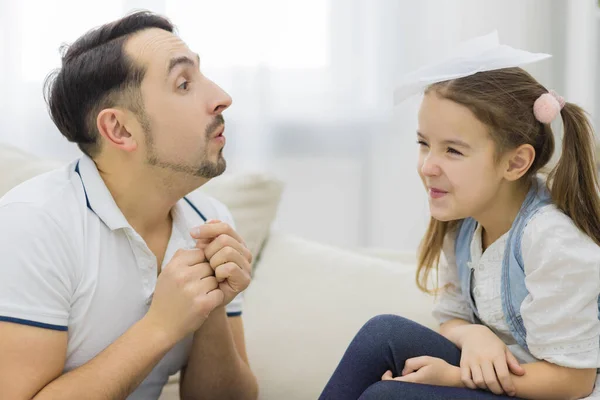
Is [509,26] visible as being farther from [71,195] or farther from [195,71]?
[71,195]

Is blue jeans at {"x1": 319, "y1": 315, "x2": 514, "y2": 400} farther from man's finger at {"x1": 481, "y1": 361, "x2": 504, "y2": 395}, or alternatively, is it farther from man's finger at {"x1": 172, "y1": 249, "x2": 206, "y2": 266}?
man's finger at {"x1": 172, "y1": 249, "x2": 206, "y2": 266}

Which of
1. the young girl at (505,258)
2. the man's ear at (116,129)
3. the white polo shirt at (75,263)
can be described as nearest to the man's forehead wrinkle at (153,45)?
the man's ear at (116,129)

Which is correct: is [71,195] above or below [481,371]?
above

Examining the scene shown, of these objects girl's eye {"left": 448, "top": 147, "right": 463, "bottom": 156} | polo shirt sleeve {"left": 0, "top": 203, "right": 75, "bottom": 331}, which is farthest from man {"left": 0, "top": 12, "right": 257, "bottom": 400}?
girl's eye {"left": 448, "top": 147, "right": 463, "bottom": 156}

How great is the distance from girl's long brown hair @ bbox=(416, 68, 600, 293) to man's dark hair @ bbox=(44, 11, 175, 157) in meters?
0.53

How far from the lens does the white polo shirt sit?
1213mm

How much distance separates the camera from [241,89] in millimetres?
2482

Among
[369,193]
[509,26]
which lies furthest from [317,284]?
[509,26]

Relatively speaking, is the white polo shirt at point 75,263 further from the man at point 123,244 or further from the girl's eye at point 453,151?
the girl's eye at point 453,151

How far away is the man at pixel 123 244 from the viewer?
3.99 ft

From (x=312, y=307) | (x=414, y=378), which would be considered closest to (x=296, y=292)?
(x=312, y=307)

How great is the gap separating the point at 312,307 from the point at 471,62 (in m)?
0.69

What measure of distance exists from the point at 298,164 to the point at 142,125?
4.18 feet

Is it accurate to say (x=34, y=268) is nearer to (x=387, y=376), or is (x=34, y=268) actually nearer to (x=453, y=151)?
(x=387, y=376)
